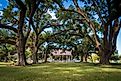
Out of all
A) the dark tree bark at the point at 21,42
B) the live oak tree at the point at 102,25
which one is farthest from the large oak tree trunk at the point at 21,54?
the live oak tree at the point at 102,25

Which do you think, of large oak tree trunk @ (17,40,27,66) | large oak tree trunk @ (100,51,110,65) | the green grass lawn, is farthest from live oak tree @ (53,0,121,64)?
the green grass lawn

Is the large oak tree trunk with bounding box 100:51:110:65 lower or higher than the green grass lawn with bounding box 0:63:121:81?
higher

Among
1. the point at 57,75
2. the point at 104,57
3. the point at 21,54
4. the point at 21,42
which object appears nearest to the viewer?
the point at 57,75

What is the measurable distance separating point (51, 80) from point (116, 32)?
29559 millimetres

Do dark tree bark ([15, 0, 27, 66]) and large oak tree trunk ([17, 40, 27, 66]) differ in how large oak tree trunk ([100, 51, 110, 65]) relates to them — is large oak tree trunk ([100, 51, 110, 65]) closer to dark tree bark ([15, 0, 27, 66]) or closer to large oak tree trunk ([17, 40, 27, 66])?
dark tree bark ([15, 0, 27, 66])

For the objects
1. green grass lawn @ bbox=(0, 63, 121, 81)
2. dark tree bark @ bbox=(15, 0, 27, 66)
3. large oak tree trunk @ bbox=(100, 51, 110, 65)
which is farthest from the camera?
large oak tree trunk @ bbox=(100, 51, 110, 65)

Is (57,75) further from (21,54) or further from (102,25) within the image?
(102,25)

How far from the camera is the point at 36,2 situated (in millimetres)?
40188

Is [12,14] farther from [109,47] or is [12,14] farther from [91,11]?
[109,47]

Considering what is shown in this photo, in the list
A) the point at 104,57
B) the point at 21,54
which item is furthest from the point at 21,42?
the point at 104,57

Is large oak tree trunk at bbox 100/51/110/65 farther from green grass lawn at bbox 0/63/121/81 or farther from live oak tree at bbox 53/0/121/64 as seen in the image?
green grass lawn at bbox 0/63/121/81

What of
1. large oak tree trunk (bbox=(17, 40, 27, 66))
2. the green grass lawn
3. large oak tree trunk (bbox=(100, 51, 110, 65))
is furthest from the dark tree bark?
large oak tree trunk (bbox=(100, 51, 110, 65))

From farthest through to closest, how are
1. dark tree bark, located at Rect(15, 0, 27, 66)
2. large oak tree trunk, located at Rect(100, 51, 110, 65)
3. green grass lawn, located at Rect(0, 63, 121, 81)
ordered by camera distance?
large oak tree trunk, located at Rect(100, 51, 110, 65) → dark tree bark, located at Rect(15, 0, 27, 66) → green grass lawn, located at Rect(0, 63, 121, 81)

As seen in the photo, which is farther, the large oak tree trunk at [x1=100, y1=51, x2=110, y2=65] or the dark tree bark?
the large oak tree trunk at [x1=100, y1=51, x2=110, y2=65]
